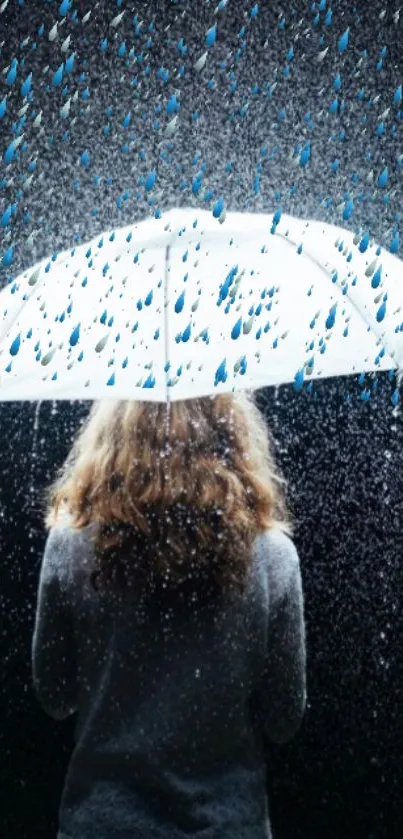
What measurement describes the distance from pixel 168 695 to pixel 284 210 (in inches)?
99.6

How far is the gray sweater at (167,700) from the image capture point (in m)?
1.63

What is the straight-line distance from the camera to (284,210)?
3883 millimetres

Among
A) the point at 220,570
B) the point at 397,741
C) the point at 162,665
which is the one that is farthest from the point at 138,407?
the point at 397,741

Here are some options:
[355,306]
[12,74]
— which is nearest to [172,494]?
[355,306]

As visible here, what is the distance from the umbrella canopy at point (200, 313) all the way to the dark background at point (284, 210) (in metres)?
1.57

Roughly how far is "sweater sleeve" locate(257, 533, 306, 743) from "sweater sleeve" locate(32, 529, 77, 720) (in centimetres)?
32

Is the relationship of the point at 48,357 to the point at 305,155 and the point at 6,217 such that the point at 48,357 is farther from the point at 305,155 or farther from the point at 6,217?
the point at 305,155

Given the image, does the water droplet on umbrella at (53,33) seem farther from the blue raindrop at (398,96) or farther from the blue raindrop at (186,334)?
the blue raindrop at (186,334)

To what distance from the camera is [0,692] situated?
11.1 feet

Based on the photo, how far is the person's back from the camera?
1.63 m

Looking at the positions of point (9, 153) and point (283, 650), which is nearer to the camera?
point (283, 650)

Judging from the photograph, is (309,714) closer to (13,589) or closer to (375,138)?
(13,589)

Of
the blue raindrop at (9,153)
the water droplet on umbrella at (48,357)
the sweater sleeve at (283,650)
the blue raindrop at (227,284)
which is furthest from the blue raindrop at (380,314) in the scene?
the blue raindrop at (9,153)

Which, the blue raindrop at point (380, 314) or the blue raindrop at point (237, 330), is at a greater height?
the blue raindrop at point (380, 314)
